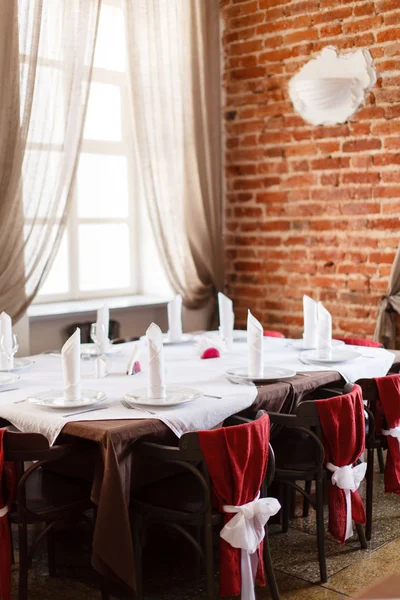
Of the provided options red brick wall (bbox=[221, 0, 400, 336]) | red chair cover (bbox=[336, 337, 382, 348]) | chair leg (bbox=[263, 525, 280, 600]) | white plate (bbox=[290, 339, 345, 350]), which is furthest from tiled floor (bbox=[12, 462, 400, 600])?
red brick wall (bbox=[221, 0, 400, 336])

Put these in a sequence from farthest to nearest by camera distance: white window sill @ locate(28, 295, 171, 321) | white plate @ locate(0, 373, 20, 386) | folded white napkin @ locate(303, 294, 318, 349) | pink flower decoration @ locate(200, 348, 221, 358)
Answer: white window sill @ locate(28, 295, 171, 321), folded white napkin @ locate(303, 294, 318, 349), pink flower decoration @ locate(200, 348, 221, 358), white plate @ locate(0, 373, 20, 386)

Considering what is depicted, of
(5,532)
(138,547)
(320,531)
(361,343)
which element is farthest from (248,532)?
(361,343)

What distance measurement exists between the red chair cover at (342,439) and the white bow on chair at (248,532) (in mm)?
470

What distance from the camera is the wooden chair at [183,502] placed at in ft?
8.64

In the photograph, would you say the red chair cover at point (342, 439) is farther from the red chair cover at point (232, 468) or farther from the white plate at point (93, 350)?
the white plate at point (93, 350)

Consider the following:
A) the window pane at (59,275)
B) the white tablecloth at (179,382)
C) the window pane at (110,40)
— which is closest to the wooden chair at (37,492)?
the white tablecloth at (179,382)

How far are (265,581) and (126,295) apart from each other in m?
3.14

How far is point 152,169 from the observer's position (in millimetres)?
5375

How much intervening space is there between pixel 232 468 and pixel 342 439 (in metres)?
0.65

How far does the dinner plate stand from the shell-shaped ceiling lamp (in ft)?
9.38

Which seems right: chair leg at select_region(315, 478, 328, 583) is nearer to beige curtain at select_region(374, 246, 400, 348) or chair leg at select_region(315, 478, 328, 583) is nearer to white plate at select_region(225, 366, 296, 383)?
white plate at select_region(225, 366, 296, 383)

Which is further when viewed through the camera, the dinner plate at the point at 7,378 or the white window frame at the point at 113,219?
the white window frame at the point at 113,219

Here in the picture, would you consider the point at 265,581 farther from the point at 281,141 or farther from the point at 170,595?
the point at 281,141

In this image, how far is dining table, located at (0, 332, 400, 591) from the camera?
8.55 ft
